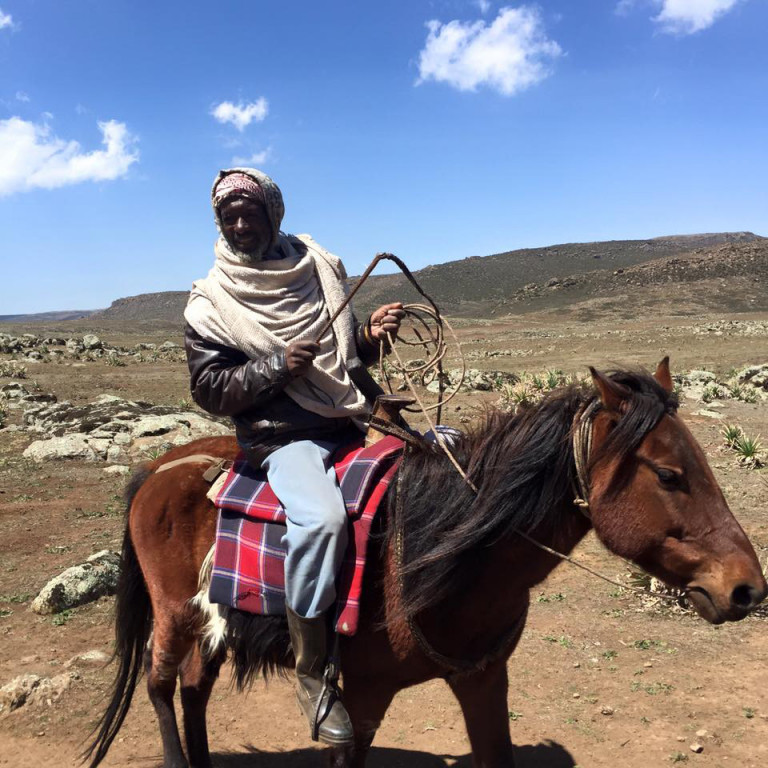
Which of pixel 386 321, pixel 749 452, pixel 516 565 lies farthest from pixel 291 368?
pixel 749 452

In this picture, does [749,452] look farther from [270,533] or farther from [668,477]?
[270,533]

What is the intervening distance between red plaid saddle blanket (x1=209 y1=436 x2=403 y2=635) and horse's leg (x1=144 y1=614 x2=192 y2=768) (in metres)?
0.76

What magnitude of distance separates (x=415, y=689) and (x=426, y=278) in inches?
3780

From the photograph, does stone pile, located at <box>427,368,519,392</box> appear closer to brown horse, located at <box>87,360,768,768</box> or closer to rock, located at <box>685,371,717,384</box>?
rock, located at <box>685,371,717,384</box>

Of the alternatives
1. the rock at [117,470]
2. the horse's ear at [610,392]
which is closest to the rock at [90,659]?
the horse's ear at [610,392]

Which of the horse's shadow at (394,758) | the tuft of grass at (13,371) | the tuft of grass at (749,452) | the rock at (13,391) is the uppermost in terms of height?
the tuft of grass at (13,371)

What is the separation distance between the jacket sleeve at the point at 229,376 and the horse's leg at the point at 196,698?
1.46 m

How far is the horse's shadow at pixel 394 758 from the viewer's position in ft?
13.1

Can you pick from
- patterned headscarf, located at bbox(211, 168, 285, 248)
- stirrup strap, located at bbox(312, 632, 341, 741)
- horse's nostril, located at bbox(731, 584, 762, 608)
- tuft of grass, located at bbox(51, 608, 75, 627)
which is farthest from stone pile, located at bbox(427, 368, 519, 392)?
horse's nostril, located at bbox(731, 584, 762, 608)

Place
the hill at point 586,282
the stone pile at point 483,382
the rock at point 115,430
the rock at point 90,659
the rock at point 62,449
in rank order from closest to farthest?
the rock at point 90,659 < the rock at point 62,449 < the rock at point 115,430 < the stone pile at point 483,382 < the hill at point 586,282

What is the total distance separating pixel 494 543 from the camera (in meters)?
2.61

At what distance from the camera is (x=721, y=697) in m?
4.42

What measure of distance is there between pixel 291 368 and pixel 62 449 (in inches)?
435

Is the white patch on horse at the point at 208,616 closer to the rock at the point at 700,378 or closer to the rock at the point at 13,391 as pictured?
the rock at the point at 700,378
